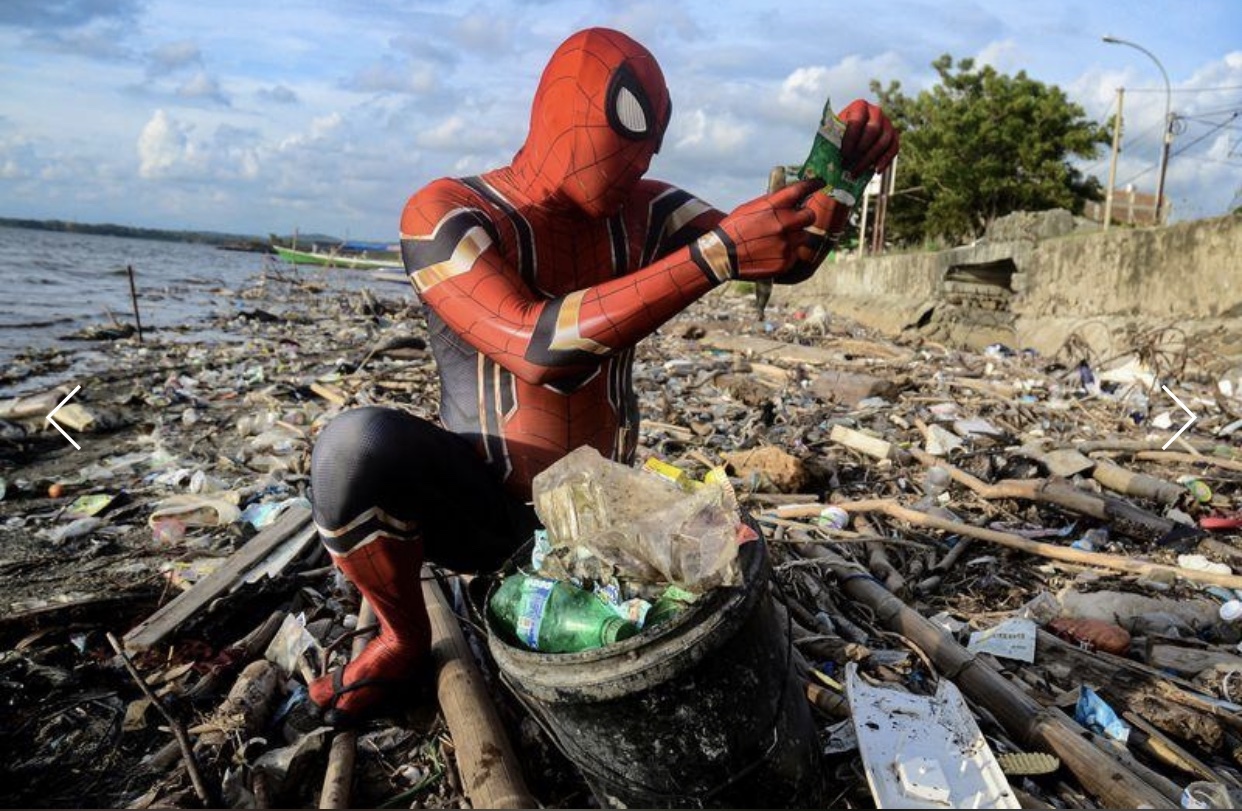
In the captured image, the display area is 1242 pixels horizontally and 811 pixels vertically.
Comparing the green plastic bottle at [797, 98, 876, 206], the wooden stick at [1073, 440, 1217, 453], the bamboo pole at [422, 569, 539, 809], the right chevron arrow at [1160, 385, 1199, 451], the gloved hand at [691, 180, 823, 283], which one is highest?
the green plastic bottle at [797, 98, 876, 206]

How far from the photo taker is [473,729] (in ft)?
6.46

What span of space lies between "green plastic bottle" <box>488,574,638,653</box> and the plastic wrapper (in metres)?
0.07

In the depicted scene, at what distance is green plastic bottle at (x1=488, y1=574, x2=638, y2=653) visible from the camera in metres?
1.57

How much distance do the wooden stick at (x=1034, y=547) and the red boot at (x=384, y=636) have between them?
82.1 inches

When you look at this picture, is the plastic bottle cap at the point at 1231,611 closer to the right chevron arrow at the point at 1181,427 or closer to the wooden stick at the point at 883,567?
the wooden stick at the point at 883,567

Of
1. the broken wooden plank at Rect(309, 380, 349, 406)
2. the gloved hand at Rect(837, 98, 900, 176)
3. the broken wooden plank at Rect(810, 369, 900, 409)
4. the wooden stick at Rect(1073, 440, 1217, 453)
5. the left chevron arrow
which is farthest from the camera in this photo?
the broken wooden plank at Rect(309, 380, 349, 406)

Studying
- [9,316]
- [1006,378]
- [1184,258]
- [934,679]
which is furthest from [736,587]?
[9,316]

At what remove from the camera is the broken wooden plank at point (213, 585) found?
8.52ft

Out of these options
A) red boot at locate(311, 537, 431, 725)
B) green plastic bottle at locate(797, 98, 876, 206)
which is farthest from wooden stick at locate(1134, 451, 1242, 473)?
red boot at locate(311, 537, 431, 725)

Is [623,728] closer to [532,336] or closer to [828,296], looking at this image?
[532,336]

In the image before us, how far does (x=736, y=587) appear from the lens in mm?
1512

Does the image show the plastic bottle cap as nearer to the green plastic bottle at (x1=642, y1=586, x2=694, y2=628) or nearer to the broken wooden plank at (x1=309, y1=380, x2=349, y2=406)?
the green plastic bottle at (x1=642, y1=586, x2=694, y2=628)

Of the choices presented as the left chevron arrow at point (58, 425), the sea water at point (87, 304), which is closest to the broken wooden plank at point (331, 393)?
the left chevron arrow at point (58, 425)

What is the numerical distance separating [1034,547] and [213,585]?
11.2 ft
